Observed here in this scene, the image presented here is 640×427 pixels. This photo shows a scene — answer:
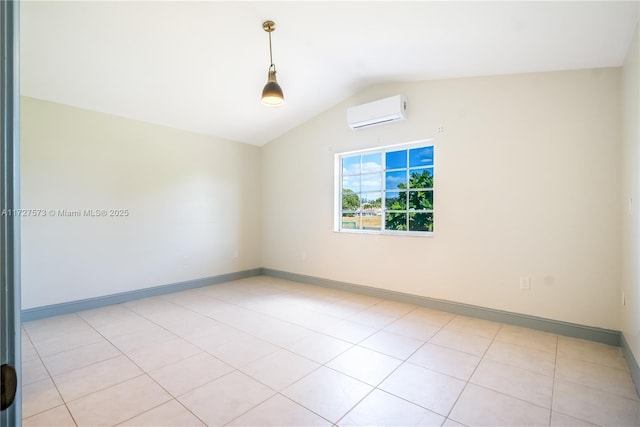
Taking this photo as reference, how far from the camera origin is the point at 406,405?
1947 millimetres

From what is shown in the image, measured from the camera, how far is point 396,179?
4316 millimetres

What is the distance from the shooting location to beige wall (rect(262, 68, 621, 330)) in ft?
9.27

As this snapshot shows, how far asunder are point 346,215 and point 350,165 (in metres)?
0.79

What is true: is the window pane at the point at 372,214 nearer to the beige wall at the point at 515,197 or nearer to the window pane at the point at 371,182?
the window pane at the point at 371,182

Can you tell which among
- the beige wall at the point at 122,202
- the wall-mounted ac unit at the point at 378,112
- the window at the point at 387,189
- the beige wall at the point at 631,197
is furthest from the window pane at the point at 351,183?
the beige wall at the point at 631,197

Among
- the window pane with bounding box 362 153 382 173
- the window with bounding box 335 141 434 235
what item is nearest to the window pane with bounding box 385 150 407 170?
the window with bounding box 335 141 434 235

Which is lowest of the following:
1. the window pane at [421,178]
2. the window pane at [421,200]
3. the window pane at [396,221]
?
the window pane at [396,221]

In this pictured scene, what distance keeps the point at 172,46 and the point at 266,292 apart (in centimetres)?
332

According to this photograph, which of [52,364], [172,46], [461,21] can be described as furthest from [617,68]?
[52,364]

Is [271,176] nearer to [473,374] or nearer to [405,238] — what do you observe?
[405,238]

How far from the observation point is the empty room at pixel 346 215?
214cm

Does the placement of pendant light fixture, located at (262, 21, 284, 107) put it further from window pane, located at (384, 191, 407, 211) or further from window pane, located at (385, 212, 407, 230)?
window pane, located at (385, 212, 407, 230)

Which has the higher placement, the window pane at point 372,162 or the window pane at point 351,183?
the window pane at point 372,162

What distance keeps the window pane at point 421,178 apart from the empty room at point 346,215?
1.6 inches
